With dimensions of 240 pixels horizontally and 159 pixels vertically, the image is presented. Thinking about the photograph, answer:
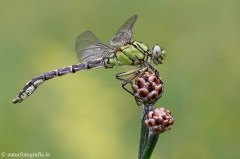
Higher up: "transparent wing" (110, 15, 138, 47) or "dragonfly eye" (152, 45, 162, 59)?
"transparent wing" (110, 15, 138, 47)

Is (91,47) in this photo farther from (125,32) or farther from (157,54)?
(157,54)

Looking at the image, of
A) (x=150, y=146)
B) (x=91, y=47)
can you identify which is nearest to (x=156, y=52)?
(x=91, y=47)

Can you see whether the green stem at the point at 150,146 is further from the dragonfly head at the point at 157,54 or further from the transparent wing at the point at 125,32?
the transparent wing at the point at 125,32

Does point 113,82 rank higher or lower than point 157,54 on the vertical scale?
higher

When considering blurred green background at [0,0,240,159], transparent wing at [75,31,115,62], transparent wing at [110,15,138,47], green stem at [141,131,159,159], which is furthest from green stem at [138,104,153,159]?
blurred green background at [0,0,240,159]

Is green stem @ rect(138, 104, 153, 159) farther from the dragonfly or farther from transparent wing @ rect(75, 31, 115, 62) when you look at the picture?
transparent wing @ rect(75, 31, 115, 62)

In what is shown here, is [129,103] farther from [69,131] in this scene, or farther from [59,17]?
[59,17]

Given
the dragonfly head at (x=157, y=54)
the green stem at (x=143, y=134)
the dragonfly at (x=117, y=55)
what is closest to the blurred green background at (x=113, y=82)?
the dragonfly at (x=117, y=55)
